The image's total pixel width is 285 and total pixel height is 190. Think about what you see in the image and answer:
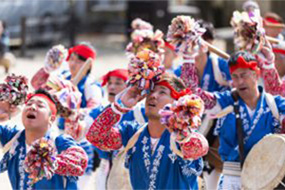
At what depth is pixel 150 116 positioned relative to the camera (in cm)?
519

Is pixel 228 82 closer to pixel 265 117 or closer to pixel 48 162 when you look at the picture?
pixel 265 117

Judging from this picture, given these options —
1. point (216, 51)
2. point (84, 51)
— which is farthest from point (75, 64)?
point (216, 51)

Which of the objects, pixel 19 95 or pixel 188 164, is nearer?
pixel 188 164

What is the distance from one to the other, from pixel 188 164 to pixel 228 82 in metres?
2.44

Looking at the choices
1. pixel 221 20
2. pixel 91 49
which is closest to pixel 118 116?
pixel 91 49

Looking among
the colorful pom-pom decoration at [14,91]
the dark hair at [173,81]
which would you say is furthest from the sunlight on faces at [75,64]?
the dark hair at [173,81]

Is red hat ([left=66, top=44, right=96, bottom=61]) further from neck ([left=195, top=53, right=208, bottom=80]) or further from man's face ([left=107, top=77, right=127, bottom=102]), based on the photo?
neck ([left=195, top=53, right=208, bottom=80])

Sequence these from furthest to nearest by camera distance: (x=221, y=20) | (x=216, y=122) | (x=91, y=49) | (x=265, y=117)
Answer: (x=221, y=20), (x=91, y=49), (x=216, y=122), (x=265, y=117)

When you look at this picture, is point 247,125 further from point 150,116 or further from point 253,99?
point 150,116

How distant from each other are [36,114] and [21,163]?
0.35 metres

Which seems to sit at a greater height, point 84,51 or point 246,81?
point 246,81

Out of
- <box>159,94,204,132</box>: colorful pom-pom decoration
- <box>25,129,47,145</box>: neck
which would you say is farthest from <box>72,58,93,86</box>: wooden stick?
<box>159,94,204,132</box>: colorful pom-pom decoration

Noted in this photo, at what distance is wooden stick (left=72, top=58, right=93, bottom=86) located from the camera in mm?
7751

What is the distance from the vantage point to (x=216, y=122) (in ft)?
23.3
